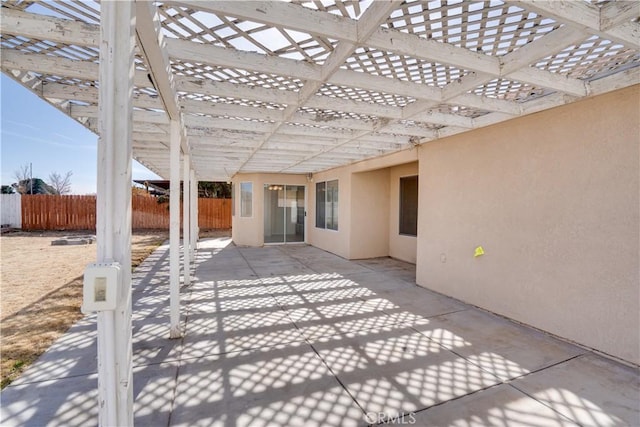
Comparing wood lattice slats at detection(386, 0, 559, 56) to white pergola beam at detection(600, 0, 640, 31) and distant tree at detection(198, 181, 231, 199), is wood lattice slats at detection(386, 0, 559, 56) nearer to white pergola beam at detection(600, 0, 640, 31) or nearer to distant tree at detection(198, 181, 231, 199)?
white pergola beam at detection(600, 0, 640, 31)

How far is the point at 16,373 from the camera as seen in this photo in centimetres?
252

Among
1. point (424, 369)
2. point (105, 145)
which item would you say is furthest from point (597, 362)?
point (105, 145)

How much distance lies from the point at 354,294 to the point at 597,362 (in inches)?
115

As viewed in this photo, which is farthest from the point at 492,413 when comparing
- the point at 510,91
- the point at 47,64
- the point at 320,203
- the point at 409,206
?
the point at 320,203

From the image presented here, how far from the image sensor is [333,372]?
8.59ft

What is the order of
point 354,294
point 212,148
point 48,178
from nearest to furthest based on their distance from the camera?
1. point 354,294
2. point 212,148
3. point 48,178

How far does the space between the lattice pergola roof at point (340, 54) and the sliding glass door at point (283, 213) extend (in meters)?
6.70

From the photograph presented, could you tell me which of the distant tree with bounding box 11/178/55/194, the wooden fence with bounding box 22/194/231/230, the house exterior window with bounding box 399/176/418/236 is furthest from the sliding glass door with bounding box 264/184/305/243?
the distant tree with bounding box 11/178/55/194

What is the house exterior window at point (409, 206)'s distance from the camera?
Result: 24.5ft

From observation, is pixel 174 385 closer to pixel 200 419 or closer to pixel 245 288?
pixel 200 419

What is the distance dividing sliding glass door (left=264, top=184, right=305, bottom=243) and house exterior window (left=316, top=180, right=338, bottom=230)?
1.01 metres

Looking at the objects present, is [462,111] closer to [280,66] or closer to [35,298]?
[280,66]

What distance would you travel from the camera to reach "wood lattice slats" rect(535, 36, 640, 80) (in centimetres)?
228

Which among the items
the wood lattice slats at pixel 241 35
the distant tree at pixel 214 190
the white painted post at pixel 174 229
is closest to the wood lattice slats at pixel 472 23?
the wood lattice slats at pixel 241 35
